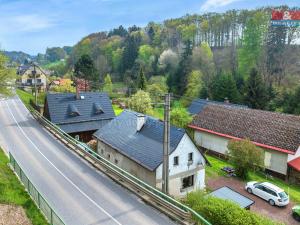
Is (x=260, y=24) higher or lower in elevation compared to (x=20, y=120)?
higher

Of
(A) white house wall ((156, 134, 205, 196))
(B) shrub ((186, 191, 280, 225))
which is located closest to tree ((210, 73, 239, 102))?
(A) white house wall ((156, 134, 205, 196))

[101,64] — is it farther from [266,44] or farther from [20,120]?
[20,120]

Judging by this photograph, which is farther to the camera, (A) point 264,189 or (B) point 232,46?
(B) point 232,46

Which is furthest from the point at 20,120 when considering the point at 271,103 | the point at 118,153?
the point at 271,103

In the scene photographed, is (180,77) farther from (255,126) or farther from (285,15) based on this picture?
(255,126)

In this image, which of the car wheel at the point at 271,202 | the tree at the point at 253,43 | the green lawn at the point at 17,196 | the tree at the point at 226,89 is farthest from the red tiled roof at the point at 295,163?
the tree at the point at 253,43

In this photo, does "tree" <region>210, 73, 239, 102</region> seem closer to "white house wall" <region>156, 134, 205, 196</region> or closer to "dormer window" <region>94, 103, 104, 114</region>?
"dormer window" <region>94, 103, 104, 114</region>
